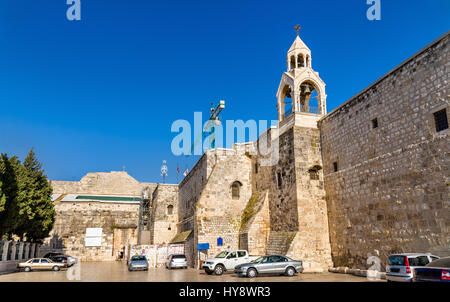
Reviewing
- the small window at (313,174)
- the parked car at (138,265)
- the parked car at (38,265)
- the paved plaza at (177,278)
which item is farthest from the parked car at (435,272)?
the parked car at (38,265)

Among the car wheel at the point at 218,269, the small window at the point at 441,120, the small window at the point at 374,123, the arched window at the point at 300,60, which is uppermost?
the arched window at the point at 300,60

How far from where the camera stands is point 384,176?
47.7 feet

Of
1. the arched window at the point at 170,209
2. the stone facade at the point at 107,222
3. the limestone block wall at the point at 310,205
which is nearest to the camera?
the limestone block wall at the point at 310,205

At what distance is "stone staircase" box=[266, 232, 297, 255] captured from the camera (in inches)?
710

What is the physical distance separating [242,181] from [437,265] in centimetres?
1765

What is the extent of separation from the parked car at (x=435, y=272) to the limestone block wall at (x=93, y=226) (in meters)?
36.2

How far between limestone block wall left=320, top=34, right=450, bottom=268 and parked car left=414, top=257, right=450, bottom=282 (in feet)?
9.87

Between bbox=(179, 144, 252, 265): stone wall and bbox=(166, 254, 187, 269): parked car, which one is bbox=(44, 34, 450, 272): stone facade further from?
bbox=(166, 254, 187, 269): parked car

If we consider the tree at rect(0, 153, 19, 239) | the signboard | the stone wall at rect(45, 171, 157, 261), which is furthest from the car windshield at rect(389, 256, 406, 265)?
the signboard

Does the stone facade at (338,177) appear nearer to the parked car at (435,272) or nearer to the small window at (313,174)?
the small window at (313,174)

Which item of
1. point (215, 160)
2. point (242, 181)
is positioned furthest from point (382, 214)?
point (215, 160)

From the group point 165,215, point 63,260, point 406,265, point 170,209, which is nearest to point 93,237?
point 165,215

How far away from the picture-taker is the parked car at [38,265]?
22.7 m
